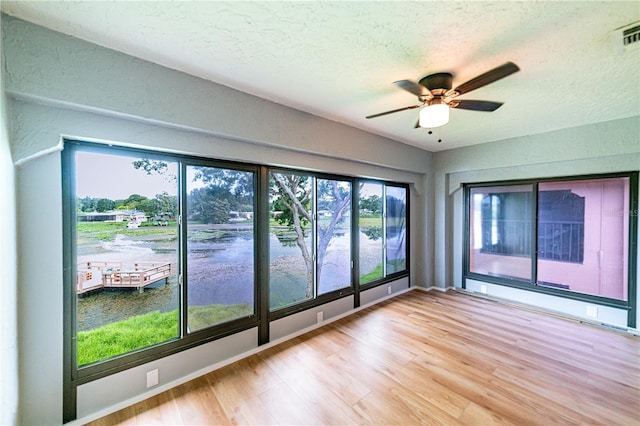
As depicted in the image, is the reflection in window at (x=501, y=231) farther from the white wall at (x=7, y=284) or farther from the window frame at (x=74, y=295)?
the white wall at (x=7, y=284)

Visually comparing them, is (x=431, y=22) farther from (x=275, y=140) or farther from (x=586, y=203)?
(x=586, y=203)

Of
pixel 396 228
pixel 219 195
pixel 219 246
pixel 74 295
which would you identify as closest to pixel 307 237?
pixel 219 246

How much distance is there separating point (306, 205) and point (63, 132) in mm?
2263

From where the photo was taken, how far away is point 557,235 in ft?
12.1

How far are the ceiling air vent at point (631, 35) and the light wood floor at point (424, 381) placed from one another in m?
2.55

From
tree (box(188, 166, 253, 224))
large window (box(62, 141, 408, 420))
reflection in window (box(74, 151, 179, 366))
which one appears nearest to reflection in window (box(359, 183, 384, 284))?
large window (box(62, 141, 408, 420))

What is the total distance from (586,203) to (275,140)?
14.2 ft

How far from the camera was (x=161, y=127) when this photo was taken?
→ 2.02 metres

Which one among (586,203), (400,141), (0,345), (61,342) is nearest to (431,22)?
(400,141)

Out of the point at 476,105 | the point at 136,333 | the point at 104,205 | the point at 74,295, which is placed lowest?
the point at 136,333

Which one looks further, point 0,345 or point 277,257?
point 277,257

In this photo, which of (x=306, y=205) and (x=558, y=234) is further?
(x=558, y=234)

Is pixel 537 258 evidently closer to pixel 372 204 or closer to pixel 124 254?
pixel 372 204

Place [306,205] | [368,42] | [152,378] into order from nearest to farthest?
1. [368,42]
2. [152,378]
3. [306,205]
